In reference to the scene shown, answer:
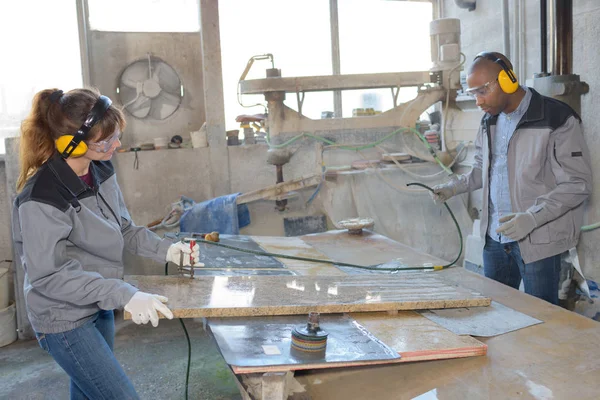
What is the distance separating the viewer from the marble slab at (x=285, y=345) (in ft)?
5.11

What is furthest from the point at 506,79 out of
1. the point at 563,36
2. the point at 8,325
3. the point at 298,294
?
the point at 8,325

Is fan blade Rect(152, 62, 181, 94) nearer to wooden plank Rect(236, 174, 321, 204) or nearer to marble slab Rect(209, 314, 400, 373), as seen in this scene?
wooden plank Rect(236, 174, 321, 204)

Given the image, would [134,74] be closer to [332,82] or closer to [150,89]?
[150,89]

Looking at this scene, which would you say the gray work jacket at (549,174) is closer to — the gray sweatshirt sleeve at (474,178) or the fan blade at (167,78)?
the gray sweatshirt sleeve at (474,178)

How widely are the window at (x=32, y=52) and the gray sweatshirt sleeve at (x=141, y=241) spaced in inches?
122

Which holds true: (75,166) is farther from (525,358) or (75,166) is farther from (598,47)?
(598,47)

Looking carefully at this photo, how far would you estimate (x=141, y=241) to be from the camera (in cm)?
232

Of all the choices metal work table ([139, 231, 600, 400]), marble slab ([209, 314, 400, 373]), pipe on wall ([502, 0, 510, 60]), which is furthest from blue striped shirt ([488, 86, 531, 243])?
pipe on wall ([502, 0, 510, 60])

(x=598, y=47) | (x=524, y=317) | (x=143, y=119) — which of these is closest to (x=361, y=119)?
(x=598, y=47)

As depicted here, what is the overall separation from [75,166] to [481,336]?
4.65ft

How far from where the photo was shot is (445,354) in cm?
171

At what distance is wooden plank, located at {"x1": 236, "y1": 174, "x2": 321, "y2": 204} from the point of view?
Answer: 4283 mm

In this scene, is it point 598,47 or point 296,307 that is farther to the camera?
point 598,47

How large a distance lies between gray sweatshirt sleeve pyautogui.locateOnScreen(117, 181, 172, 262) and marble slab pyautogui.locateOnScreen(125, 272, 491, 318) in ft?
0.44
